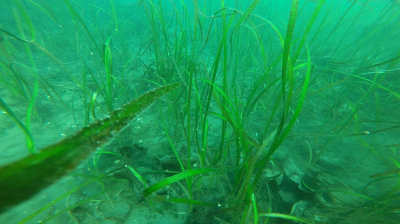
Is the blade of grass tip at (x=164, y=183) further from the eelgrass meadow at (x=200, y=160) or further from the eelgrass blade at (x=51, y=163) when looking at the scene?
the eelgrass blade at (x=51, y=163)

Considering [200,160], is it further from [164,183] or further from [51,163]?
[51,163]

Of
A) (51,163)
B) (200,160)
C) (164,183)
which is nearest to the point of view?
(51,163)

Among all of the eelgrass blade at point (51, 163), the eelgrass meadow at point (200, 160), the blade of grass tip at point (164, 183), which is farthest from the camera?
the blade of grass tip at point (164, 183)

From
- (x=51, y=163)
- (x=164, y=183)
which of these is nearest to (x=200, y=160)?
(x=164, y=183)

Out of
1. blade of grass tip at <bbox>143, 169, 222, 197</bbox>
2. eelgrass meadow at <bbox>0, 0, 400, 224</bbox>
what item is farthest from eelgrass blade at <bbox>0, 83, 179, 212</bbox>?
blade of grass tip at <bbox>143, 169, 222, 197</bbox>

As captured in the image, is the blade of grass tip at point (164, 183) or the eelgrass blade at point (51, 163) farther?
the blade of grass tip at point (164, 183)

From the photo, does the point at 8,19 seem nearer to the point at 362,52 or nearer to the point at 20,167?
the point at 20,167

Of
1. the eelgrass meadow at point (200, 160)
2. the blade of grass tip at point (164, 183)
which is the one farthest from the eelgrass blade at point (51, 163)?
the blade of grass tip at point (164, 183)

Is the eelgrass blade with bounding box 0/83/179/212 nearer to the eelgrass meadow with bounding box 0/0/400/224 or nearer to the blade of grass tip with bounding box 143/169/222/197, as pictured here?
the eelgrass meadow with bounding box 0/0/400/224
